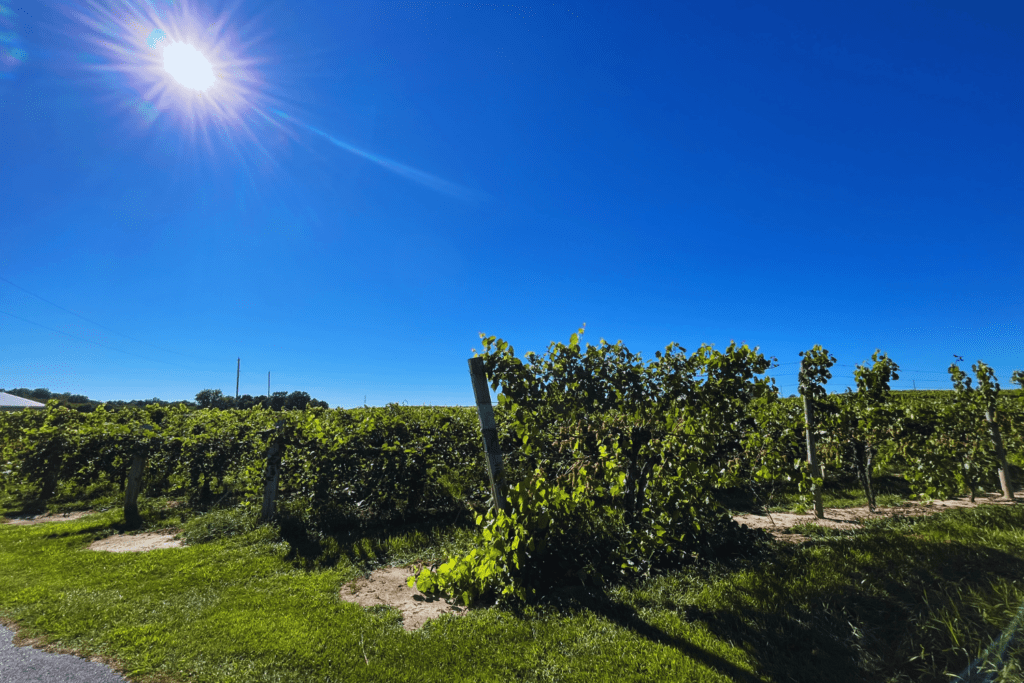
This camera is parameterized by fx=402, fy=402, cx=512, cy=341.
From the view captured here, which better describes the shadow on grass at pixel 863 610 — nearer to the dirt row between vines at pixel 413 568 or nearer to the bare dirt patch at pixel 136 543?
the dirt row between vines at pixel 413 568

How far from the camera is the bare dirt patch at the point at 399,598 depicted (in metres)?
4.41

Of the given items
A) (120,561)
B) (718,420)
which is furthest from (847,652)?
(120,561)

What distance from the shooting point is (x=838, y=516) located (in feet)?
24.4

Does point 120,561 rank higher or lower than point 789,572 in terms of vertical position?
lower

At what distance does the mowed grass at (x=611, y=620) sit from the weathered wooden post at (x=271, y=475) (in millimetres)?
2181

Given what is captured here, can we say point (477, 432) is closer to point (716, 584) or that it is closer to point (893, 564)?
point (716, 584)

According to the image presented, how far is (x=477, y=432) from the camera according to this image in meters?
8.39

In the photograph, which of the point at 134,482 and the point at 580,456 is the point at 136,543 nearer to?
the point at 134,482

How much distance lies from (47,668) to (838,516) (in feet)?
35.7

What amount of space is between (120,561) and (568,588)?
23.5 ft

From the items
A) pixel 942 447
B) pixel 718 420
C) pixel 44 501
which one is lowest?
pixel 44 501

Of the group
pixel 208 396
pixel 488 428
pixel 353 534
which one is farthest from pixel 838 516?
pixel 208 396

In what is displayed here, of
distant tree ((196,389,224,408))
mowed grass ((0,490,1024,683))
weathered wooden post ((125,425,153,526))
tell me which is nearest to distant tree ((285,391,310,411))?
distant tree ((196,389,224,408))

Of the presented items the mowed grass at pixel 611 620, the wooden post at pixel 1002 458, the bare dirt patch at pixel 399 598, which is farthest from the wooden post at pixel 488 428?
the wooden post at pixel 1002 458
